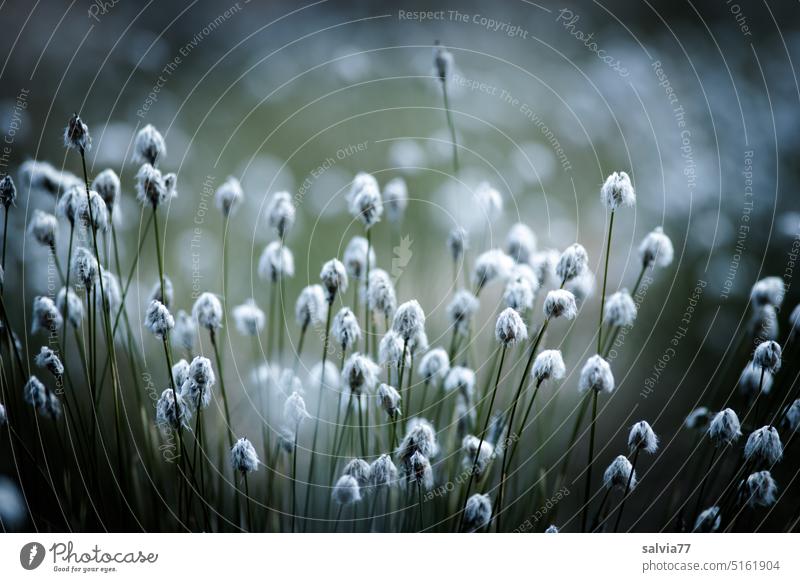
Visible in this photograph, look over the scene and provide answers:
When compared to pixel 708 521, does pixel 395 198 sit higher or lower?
higher

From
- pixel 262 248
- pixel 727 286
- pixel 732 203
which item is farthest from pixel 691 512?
pixel 262 248

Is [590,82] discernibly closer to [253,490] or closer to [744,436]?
[744,436]

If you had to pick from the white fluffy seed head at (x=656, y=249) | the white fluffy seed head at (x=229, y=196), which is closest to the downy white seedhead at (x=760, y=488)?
the white fluffy seed head at (x=656, y=249)

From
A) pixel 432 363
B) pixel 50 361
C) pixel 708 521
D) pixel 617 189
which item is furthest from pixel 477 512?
pixel 50 361

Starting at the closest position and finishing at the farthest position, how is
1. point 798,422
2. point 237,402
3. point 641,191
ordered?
point 798,422
point 237,402
point 641,191

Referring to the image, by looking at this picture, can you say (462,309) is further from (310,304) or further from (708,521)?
(708,521)

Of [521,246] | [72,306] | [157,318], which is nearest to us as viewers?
[157,318]

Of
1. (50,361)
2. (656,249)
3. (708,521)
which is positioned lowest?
(708,521)

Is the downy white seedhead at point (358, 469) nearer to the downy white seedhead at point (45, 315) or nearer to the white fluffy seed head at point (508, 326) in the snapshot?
the white fluffy seed head at point (508, 326)
